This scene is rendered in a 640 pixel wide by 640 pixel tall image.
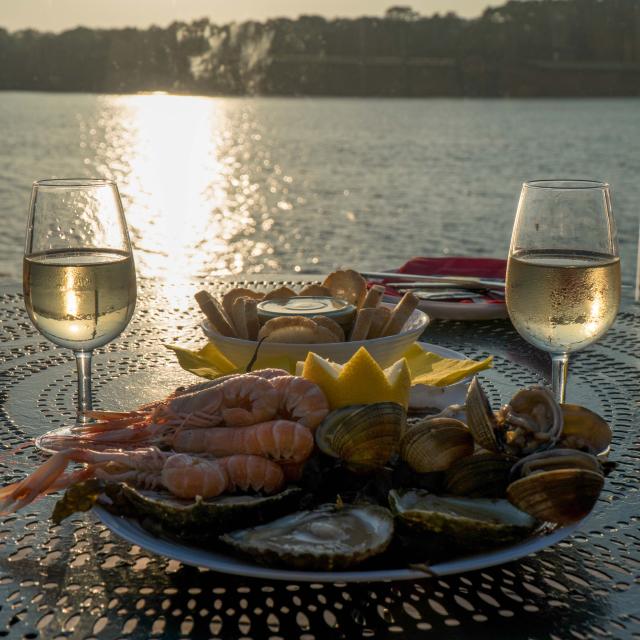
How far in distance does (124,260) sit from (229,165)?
48.1 meters

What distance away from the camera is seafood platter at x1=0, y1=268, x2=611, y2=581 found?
928 mm

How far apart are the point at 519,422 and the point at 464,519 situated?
19cm

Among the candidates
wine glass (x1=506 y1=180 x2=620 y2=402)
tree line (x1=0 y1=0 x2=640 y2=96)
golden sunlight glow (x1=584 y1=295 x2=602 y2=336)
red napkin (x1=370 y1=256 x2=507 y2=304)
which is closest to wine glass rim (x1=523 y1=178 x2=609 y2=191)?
wine glass (x1=506 y1=180 x2=620 y2=402)

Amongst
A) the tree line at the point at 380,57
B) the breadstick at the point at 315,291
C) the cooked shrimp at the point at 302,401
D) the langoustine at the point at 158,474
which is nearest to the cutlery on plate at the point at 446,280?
the breadstick at the point at 315,291

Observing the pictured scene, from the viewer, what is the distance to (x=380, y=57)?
70.5 m

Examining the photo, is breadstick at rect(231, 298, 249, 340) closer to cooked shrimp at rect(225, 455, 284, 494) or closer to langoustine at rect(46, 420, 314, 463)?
langoustine at rect(46, 420, 314, 463)

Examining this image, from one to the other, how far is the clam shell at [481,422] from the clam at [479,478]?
0.11 feet

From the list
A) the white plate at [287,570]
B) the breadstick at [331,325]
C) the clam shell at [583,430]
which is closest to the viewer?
the white plate at [287,570]

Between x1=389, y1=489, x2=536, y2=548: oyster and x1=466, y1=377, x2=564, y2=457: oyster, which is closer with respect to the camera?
x1=389, y1=489, x2=536, y2=548: oyster

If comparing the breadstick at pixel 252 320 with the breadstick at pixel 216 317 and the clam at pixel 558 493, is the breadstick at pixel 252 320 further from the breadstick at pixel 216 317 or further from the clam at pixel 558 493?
the clam at pixel 558 493

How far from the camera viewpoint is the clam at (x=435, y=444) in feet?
3.40

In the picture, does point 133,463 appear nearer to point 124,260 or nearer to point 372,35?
point 124,260

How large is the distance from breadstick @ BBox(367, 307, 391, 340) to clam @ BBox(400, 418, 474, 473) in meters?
0.57

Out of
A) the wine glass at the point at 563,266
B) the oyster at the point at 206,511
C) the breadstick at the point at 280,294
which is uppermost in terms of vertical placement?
the wine glass at the point at 563,266
